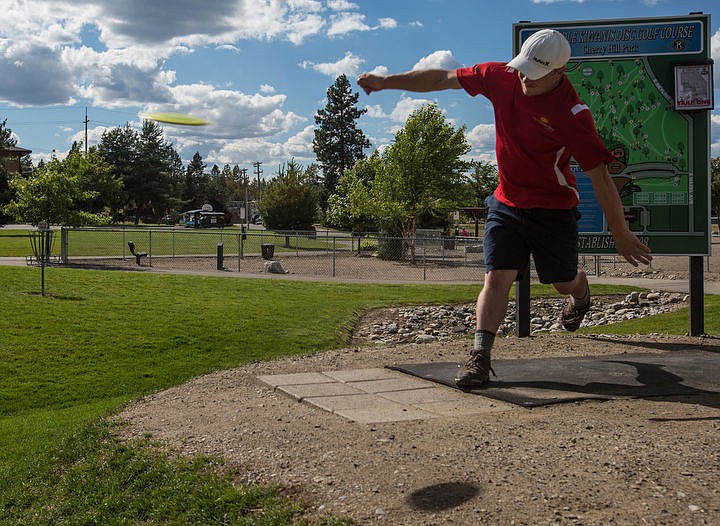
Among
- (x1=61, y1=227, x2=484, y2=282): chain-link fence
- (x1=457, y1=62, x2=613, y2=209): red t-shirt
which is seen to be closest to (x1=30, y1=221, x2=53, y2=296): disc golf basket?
(x1=61, y1=227, x2=484, y2=282): chain-link fence

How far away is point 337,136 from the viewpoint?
94.6 meters

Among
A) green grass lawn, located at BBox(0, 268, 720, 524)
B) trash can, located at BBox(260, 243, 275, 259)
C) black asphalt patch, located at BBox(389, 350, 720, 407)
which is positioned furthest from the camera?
trash can, located at BBox(260, 243, 275, 259)

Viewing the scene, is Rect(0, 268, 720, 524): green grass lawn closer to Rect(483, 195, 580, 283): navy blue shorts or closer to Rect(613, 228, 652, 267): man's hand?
Rect(483, 195, 580, 283): navy blue shorts

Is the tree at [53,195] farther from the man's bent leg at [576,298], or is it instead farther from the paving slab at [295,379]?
the man's bent leg at [576,298]

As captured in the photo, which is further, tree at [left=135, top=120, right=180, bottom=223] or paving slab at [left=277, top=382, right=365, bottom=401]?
tree at [left=135, top=120, right=180, bottom=223]

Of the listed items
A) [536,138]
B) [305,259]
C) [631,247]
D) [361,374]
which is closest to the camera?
[631,247]

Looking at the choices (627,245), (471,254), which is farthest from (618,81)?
(471,254)

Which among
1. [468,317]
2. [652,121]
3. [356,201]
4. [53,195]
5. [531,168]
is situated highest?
[356,201]

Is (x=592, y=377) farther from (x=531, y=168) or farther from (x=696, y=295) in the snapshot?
(x=696, y=295)

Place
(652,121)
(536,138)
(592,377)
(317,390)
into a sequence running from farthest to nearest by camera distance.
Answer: (652,121) < (592,377) < (317,390) < (536,138)

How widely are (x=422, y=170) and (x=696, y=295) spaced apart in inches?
1079

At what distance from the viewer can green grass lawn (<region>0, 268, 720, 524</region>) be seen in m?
3.98

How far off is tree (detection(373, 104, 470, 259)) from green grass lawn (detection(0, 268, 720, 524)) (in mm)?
14090

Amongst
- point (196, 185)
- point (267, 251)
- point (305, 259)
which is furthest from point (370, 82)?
point (196, 185)
